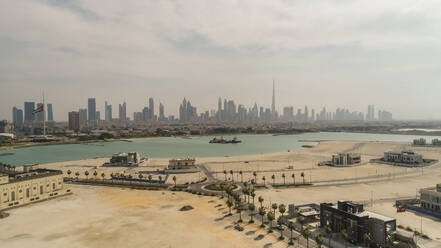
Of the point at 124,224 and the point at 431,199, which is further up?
the point at 431,199

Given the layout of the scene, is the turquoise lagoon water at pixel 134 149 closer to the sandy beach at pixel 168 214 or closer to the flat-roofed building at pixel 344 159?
the flat-roofed building at pixel 344 159

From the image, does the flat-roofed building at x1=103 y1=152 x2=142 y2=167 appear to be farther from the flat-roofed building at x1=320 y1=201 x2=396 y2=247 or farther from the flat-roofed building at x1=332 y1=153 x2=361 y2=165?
the flat-roofed building at x1=320 y1=201 x2=396 y2=247

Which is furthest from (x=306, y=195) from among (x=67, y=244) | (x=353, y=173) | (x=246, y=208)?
(x=67, y=244)

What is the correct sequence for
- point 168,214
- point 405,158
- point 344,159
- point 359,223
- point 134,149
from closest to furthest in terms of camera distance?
point 359,223, point 168,214, point 405,158, point 344,159, point 134,149

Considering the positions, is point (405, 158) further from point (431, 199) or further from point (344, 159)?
point (431, 199)

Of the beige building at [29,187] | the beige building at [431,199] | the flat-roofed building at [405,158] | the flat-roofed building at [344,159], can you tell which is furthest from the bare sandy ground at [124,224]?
the flat-roofed building at [405,158]

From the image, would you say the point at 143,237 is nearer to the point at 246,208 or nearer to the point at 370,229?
the point at 246,208

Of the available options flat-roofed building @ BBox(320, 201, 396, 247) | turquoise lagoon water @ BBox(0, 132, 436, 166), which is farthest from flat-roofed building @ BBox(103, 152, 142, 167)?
flat-roofed building @ BBox(320, 201, 396, 247)

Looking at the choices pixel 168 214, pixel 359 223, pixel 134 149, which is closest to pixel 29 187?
pixel 168 214
